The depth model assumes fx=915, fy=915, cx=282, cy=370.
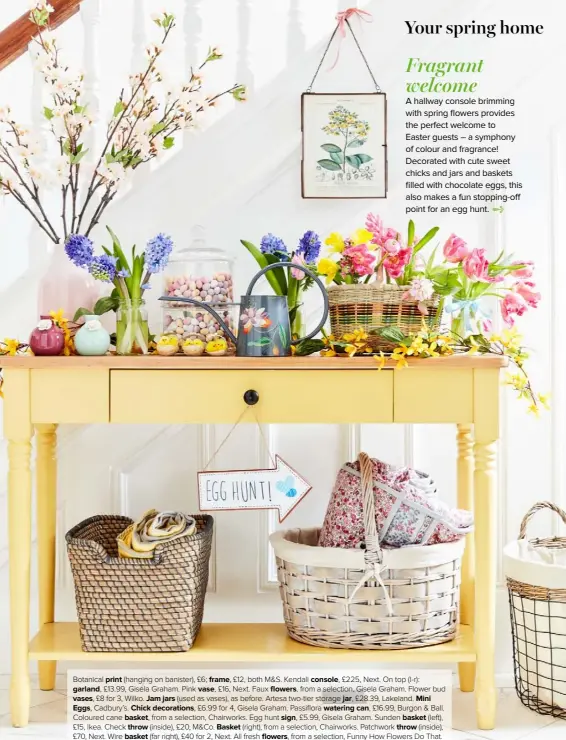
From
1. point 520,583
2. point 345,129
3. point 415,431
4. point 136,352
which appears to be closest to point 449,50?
point 345,129

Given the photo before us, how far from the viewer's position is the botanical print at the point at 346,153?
240cm

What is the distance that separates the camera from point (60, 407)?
6.36ft

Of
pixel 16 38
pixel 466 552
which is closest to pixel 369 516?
pixel 466 552

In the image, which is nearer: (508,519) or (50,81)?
(50,81)

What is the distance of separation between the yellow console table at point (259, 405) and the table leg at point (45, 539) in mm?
249

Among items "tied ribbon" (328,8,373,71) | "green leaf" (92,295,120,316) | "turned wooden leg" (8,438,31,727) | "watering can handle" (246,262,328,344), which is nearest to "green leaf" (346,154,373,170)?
"tied ribbon" (328,8,373,71)

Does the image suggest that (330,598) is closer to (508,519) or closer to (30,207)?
(508,519)

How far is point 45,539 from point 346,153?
1244 mm

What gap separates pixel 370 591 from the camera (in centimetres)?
199

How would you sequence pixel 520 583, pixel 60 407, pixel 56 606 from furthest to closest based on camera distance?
pixel 56 606 → pixel 520 583 → pixel 60 407

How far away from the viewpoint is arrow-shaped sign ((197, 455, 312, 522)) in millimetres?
1926

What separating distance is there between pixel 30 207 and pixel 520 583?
5.14 ft

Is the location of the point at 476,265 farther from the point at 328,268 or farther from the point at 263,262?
the point at 263,262

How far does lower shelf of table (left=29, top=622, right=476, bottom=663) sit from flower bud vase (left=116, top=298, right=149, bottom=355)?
26.1 inches
